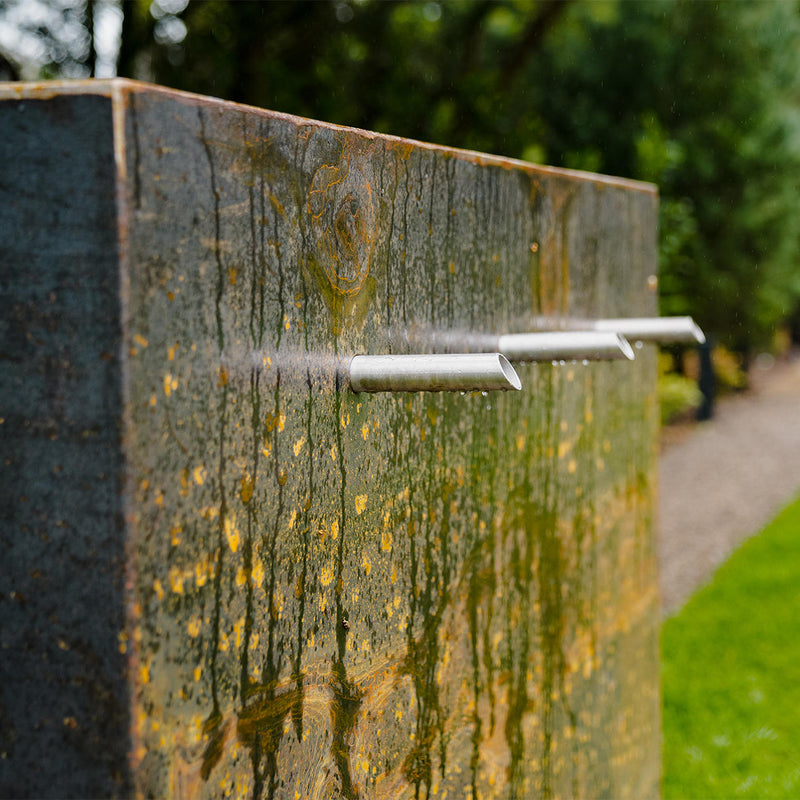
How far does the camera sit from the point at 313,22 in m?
7.56

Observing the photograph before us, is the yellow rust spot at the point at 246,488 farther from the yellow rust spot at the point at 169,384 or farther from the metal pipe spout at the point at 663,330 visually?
the metal pipe spout at the point at 663,330

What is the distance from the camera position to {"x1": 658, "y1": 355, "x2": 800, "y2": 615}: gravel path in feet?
23.7

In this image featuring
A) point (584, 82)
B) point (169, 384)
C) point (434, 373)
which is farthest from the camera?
point (584, 82)

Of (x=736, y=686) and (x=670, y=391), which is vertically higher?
(x=670, y=391)

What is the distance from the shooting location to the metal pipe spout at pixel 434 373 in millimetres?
1180

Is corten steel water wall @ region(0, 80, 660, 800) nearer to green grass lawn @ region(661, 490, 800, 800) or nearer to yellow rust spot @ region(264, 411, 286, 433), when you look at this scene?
yellow rust spot @ region(264, 411, 286, 433)

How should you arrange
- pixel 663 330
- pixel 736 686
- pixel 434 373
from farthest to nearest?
1. pixel 736 686
2. pixel 663 330
3. pixel 434 373

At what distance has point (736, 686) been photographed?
470 centimetres

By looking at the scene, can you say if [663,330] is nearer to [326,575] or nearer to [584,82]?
[326,575]

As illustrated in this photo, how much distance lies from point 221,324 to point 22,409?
0.82ft

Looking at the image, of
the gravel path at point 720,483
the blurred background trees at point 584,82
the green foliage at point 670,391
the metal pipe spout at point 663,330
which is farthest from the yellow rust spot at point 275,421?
the green foliage at point 670,391

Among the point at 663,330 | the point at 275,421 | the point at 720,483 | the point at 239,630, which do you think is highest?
the point at 663,330

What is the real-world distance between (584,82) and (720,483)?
18.6 feet

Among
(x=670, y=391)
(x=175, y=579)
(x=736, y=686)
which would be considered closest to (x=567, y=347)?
(x=175, y=579)
